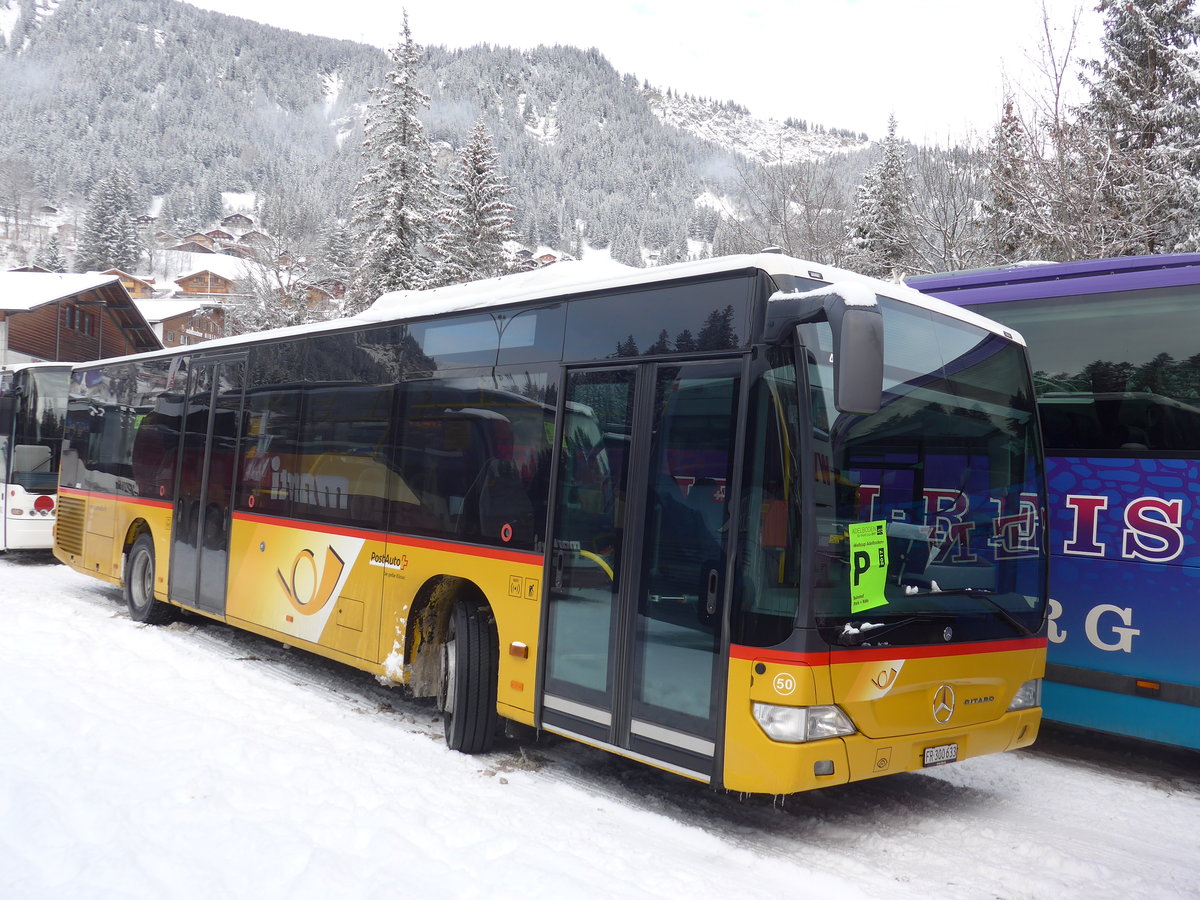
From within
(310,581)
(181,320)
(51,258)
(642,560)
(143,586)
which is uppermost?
(51,258)

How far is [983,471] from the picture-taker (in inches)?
219

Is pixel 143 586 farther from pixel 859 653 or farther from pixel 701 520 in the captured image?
pixel 859 653

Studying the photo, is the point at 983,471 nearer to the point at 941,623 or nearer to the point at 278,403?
the point at 941,623

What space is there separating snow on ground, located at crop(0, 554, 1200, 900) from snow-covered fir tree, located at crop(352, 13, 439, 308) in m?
30.0

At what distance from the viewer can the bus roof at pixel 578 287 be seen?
5039 millimetres

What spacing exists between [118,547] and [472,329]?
7.58m

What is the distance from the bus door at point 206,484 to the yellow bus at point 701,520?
6.85 feet

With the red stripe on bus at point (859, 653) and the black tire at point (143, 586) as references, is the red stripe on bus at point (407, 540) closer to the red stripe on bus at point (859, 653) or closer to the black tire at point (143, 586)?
the red stripe on bus at point (859, 653)

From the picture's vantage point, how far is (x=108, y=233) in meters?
111

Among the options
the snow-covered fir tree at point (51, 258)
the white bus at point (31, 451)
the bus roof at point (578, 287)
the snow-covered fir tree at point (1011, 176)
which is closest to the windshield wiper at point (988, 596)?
Answer: the bus roof at point (578, 287)

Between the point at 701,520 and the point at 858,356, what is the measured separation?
1.23m

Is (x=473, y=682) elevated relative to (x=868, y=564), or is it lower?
lower

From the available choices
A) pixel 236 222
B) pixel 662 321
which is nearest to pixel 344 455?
pixel 662 321

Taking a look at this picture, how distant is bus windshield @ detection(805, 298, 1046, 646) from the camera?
468 cm
